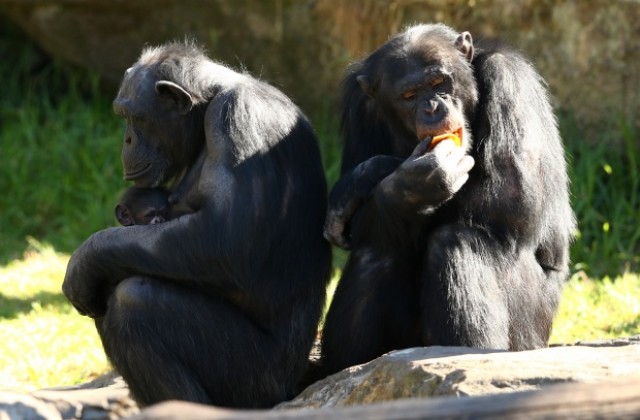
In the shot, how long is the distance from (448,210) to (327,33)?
19.4 ft

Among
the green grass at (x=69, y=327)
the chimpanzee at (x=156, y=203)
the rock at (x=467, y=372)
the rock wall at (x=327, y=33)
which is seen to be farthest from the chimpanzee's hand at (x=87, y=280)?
the rock wall at (x=327, y=33)

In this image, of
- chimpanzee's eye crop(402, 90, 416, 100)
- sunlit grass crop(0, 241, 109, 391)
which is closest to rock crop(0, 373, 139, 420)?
sunlit grass crop(0, 241, 109, 391)

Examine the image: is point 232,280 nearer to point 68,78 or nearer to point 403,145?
point 403,145

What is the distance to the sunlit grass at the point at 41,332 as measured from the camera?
7.38 m

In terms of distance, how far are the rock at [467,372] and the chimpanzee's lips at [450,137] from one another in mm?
1213

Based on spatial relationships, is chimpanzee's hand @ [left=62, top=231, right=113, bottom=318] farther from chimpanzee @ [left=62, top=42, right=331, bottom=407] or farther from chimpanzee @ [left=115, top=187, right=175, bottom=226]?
chimpanzee @ [left=115, top=187, right=175, bottom=226]

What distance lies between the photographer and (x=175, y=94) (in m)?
5.81

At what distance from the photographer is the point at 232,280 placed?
5430 mm

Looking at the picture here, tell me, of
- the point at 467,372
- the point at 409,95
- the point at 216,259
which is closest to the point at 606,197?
the point at 409,95

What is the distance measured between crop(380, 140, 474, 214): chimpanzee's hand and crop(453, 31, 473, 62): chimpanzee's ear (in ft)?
2.49

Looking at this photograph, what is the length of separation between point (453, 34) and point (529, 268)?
1480 millimetres

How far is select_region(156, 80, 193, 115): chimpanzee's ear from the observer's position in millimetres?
5758

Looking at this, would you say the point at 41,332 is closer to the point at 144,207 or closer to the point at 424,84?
the point at 144,207

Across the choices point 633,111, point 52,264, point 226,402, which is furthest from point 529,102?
point 52,264
